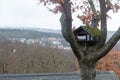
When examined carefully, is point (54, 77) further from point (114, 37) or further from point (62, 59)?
point (62, 59)

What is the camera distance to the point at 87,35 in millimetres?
8641

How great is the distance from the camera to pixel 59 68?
33.2 m

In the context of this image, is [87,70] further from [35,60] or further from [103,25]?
[35,60]

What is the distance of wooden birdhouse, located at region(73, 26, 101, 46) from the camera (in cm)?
824

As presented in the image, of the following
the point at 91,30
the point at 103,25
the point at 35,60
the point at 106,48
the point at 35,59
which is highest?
the point at 103,25

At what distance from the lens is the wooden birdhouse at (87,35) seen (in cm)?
824

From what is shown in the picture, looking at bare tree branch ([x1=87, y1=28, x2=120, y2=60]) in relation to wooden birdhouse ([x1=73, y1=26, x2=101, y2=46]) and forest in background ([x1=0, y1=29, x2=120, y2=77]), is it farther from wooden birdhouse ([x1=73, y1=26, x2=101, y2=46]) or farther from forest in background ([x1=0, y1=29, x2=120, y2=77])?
forest in background ([x1=0, y1=29, x2=120, y2=77])

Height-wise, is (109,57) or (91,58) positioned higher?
(91,58)

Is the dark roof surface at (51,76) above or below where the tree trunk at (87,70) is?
below

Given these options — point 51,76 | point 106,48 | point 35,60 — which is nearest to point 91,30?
point 106,48

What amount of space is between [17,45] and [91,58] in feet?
92.1

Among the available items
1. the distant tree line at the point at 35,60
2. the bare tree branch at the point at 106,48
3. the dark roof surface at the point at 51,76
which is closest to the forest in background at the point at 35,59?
the distant tree line at the point at 35,60

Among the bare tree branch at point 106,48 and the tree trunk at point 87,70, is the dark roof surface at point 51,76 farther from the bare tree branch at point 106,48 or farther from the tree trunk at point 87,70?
the bare tree branch at point 106,48

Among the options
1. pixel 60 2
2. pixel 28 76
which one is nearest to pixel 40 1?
pixel 60 2
